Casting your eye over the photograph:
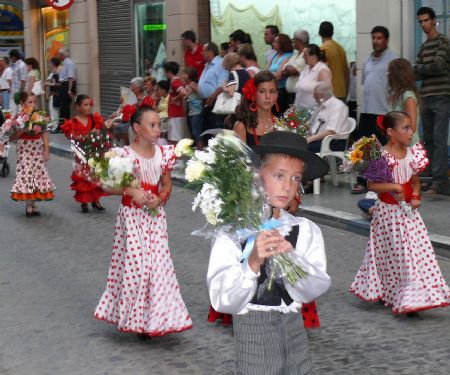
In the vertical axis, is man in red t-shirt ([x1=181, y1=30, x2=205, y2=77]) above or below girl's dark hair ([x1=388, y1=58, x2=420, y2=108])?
above

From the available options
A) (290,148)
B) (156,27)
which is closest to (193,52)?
(156,27)

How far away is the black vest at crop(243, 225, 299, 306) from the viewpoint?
14.3 ft

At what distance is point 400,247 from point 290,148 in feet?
11.6

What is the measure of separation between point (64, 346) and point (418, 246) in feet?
8.72

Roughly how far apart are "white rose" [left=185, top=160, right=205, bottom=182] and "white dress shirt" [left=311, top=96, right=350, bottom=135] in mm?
9663

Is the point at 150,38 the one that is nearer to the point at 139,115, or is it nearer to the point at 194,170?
the point at 139,115

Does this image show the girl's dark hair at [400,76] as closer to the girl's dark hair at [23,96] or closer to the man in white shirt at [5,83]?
the girl's dark hair at [23,96]

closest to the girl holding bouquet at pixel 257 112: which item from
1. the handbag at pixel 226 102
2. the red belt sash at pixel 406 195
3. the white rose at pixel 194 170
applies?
the red belt sash at pixel 406 195

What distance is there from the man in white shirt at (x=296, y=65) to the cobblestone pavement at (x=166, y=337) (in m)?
4.43

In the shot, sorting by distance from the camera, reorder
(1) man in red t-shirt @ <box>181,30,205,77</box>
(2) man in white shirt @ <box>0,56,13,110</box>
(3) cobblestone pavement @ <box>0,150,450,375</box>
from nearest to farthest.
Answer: (3) cobblestone pavement @ <box>0,150,450,375</box> < (1) man in red t-shirt @ <box>181,30,205,77</box> < (2) man in white shirt @ <box>0,56,13,110</box>

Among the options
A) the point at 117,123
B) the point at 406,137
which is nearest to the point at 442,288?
the point at 406,137

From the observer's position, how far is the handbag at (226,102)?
1492 centimetres

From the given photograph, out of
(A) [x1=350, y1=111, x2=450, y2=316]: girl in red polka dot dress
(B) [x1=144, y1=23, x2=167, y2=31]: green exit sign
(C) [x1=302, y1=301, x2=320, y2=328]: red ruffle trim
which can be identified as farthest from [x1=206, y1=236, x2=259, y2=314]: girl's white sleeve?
(B) [x1=144, y1=23, x2=167, y2=31]: green exit sign

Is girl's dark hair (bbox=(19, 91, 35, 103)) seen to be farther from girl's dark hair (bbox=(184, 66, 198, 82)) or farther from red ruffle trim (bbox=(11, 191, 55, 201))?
girl's dark hair (bbox=(184, 66, 198, 82))
